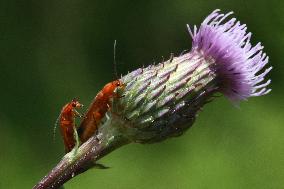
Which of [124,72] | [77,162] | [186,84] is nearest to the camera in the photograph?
[77,162]

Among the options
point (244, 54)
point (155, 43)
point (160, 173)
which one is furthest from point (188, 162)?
point (244, 54)

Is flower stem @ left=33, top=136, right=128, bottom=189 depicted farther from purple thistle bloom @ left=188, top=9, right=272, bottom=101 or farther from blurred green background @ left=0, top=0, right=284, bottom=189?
blurred green background @ left=0, top=0, right=284, bottom=189

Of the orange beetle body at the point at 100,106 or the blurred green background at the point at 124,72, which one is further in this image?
the blurred green background at the point at 124,72

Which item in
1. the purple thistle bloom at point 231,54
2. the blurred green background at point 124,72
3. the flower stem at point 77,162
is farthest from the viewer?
the blurred green background at point 124,72

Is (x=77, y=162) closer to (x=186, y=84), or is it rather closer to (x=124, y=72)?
(x=186, y=84)

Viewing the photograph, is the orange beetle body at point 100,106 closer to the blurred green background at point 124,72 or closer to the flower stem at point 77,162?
the flower stem at point 77,162

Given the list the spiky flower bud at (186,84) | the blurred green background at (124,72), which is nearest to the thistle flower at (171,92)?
the spiky flower bud at (186,84)

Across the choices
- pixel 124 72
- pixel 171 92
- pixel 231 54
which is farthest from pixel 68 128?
pixel 124 72

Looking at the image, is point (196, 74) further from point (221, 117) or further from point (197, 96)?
point (221, 117)
